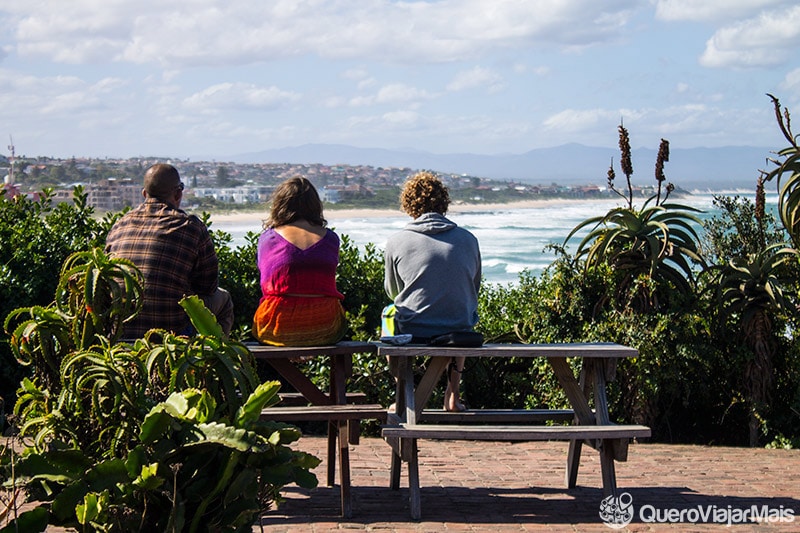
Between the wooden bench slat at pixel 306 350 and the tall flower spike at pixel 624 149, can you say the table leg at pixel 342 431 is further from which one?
the tall flower spike at pixel 624 149

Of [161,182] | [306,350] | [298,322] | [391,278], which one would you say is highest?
[161,182]

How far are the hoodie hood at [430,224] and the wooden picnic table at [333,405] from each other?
84cm

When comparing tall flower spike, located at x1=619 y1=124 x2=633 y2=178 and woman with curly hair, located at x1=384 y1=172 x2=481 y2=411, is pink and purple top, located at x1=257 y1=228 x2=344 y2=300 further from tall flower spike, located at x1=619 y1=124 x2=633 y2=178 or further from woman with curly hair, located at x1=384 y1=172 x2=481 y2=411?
tall flower spike, located at x1=619 y1=124 x2=633 y2=178

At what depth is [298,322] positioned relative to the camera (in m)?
5.85

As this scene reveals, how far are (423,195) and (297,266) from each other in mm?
976

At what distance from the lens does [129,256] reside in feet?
18.4

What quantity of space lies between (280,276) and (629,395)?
11.2ft

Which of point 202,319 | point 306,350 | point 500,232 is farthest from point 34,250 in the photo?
point 500,232

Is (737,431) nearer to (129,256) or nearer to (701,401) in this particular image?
(701,401)

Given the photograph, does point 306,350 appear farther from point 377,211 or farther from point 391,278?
point 377,211

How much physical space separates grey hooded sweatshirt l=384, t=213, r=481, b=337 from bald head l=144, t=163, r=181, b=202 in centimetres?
138

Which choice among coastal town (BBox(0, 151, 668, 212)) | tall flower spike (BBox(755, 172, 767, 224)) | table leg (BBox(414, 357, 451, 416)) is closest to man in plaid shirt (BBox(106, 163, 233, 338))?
table leg (BBox(414, 357, 451, 416))

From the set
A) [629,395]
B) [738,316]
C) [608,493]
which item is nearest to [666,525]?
[608,493]

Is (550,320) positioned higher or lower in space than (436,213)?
lower
